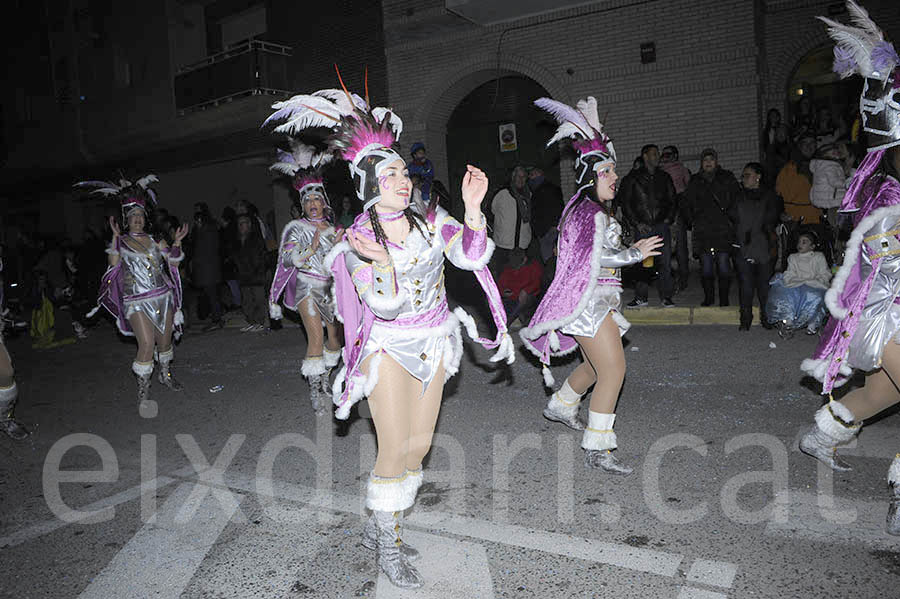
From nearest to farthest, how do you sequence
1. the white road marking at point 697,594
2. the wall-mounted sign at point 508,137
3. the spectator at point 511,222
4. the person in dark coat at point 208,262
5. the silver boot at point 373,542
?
the white road marking at point 697,594, the silver boot at point 373,542, the spectator at point 511,222, the person in dark coat at point 208,262, the wall-mounted sign at point 508,137

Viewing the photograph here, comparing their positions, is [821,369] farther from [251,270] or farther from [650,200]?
[251,270]

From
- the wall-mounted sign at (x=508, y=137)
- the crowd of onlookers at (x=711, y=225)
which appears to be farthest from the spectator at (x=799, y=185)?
the wall-mounted sign at (x=508, y=137)

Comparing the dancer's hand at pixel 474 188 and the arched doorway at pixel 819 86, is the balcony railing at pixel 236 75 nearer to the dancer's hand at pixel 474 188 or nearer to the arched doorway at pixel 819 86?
the arched doorway at pixel 819 86

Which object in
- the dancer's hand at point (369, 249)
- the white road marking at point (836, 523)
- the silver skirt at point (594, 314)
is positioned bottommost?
the white road marking at point (836, 523)

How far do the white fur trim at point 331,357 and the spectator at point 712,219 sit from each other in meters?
5.33

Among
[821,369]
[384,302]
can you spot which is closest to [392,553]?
[384,302]

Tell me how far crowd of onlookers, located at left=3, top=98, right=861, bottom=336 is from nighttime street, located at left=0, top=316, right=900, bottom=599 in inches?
74.9

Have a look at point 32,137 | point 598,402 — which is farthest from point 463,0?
point 32,137

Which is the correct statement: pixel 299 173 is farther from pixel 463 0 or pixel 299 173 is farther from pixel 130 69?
pixel 130 69

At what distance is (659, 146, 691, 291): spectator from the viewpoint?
393 inches

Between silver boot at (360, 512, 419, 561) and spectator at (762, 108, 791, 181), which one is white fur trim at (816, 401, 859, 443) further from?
spectator at (762, 108, 791, 181)

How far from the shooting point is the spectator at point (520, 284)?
9.14 meters

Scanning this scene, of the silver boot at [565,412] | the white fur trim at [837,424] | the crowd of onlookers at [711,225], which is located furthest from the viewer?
the crowd of onlookers at [711,225]

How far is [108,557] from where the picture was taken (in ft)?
12.8
